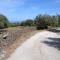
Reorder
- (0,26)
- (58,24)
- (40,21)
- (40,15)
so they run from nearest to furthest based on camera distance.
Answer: (0,26), (40,21), (40,15), (58,24)

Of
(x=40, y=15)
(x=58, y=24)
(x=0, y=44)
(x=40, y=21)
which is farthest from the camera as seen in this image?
(x=58, y=24)

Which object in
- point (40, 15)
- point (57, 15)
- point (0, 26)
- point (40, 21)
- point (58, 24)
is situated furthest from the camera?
point (57, 15)

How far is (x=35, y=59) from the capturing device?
12836mm

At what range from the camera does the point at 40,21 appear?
87.2m

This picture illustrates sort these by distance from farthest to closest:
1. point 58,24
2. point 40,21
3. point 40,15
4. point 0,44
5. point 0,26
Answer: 1. point 58,24
2. point 40,15
3. point 40,21
4. point 0,26
5. point 0,44

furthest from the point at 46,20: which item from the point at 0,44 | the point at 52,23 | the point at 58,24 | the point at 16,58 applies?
the point at 16,58

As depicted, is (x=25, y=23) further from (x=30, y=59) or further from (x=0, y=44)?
(x=30, y=59)

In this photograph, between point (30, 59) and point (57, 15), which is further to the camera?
point (57, 15)

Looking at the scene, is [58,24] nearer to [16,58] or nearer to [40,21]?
[40,21]

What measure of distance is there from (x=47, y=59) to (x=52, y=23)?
275 feet

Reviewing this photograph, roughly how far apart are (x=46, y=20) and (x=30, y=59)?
2989 inches

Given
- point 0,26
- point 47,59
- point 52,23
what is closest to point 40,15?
point 52,23

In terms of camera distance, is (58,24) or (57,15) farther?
(57,15)

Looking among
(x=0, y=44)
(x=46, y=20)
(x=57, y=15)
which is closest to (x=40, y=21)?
(x=46, y=20)
